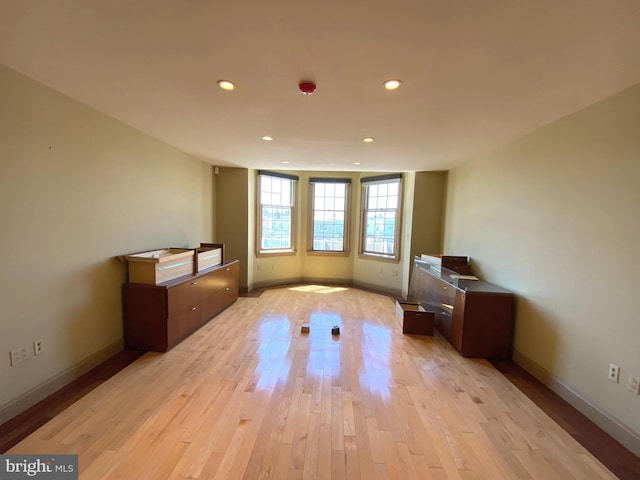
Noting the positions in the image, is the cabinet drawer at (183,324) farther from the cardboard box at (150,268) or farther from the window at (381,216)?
the window at (381,216)

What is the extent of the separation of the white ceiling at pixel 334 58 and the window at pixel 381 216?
8.78ft

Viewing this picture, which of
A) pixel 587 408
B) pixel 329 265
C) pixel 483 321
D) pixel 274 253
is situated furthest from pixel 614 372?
pixel 274 253

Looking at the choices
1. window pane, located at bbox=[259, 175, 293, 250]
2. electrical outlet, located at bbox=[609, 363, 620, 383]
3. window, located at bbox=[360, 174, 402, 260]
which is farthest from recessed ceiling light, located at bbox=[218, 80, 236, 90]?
window, located at bbox=[360, 174, 402, 260]

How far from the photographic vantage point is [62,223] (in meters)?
2.05

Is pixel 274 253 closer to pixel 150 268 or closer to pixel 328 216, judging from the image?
pixel 328 216

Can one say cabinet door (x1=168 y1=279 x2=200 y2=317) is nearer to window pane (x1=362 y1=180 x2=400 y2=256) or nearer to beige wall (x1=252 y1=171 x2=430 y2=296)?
beige wall (x1=252 y1=171 x2=430 y2=296)

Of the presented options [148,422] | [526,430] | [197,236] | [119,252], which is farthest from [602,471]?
[197,236]

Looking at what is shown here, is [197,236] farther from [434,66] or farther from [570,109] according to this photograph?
[570,109]

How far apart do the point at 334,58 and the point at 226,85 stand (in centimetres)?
79

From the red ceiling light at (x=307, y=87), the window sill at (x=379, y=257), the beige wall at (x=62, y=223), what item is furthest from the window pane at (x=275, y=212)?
the red ceiling light at (x=307, y=87)

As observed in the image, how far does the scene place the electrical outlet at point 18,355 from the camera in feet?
5.76

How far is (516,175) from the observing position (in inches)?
109

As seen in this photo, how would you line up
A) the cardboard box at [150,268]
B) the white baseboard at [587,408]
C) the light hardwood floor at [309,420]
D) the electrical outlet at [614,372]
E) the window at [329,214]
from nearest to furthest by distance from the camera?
the light hardwood floor at [309,420]
the white baseboard at [587,408]
the electrical outlet at [614,372]
the cardboard box at [150,268]
the window at [329,214]

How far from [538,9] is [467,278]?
2769 mm
